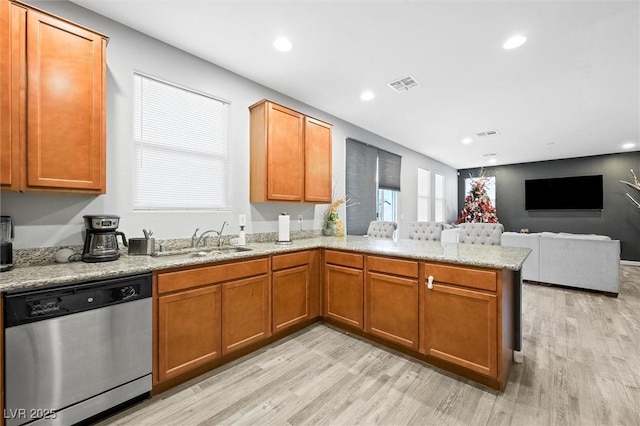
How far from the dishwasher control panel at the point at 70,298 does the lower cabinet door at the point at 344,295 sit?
173 cm

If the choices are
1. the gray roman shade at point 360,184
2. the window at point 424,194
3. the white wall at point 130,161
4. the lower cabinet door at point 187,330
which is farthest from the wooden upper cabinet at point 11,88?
the window at point 424,194

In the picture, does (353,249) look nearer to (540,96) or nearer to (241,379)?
(241,379)

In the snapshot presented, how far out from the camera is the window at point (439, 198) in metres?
7.98

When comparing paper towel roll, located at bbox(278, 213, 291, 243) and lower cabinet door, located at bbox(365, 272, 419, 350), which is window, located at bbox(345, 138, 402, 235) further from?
lower cabinet door, located at bbox(365, 272, 419, 350)

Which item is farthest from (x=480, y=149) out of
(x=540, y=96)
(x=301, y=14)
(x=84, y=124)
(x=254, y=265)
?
(x=84, y=124)

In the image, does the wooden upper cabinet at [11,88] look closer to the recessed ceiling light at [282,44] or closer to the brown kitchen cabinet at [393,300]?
the recessed ceiling light at [282,44]

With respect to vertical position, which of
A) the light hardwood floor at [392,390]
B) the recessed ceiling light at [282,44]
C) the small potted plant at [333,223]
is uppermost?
the recessed ceiling light at [282,44]

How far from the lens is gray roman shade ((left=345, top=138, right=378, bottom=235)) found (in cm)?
470

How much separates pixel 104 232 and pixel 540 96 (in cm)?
489

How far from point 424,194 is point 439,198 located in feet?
3.74

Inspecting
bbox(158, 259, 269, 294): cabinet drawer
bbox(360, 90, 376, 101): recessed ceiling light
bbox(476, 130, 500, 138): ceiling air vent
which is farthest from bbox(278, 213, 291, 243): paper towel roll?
bbox(476, 130, 500, 138): ceiling air vent

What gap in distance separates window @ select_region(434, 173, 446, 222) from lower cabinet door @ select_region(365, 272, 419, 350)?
5996 millimetres

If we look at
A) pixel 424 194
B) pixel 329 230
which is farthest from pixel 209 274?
pixel 424 194

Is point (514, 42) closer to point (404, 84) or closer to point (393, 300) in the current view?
point (404, 84)
